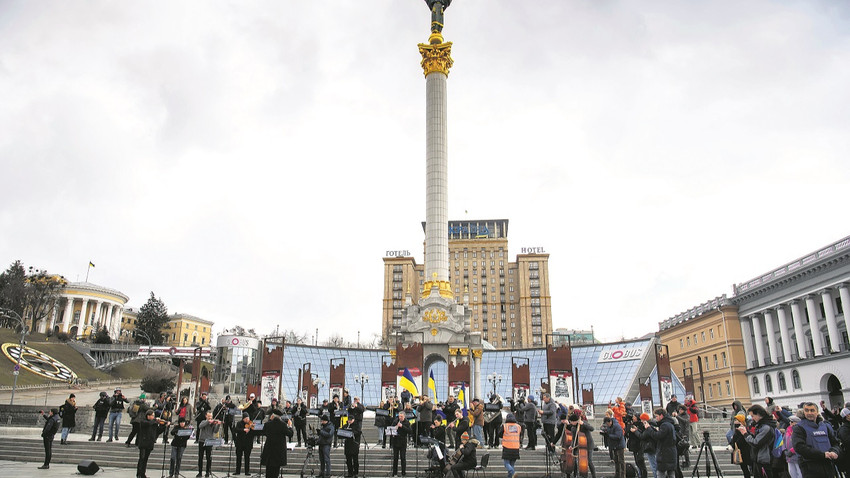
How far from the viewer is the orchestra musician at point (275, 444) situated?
12547mm

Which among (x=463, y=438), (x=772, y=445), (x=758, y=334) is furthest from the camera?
(x=758, y=334)

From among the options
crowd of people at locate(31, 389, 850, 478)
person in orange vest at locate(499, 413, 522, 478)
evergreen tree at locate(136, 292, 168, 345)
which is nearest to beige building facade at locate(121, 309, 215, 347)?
evergreen tree at locate(136, 292, 168, 345)

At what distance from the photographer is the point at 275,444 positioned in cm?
1264

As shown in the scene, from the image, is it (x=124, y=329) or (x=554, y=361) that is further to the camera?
(x=124, y=329)

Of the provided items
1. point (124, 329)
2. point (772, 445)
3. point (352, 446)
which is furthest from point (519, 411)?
point (124, 329)

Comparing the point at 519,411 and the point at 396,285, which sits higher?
the point at 396,285

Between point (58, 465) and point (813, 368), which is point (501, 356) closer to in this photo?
point (813, 368)

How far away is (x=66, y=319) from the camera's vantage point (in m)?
98.0

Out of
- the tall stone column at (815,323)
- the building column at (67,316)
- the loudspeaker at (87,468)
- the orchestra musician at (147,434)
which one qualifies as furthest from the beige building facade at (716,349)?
the building column at (67,316)

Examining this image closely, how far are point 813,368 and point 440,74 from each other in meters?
38.5

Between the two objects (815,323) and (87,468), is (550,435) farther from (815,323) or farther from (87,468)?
(815,323)

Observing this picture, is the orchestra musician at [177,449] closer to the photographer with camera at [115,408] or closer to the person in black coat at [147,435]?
the person in black coat at [147,435]

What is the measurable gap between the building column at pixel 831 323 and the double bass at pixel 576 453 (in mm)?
41859

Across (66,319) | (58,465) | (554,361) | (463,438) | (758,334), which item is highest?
(66,319)
